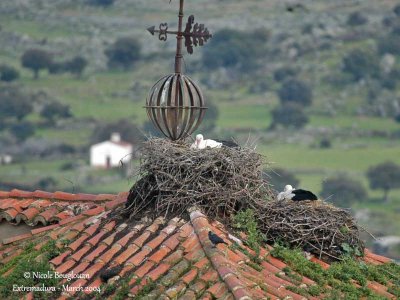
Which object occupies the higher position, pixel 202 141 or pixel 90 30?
pixel 202 141

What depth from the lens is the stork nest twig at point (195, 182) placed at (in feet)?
42.9

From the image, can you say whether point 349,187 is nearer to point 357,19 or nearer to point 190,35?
point 190,35

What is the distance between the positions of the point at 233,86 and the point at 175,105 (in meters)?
90.1

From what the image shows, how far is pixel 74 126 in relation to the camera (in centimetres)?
8775

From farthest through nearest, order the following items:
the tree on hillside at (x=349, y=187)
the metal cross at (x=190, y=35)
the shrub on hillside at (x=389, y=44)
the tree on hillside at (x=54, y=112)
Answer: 1. the shrub on hillside at (x=389, y=44)
2. the tree on hillside at (x=54, y=112)
3. the tree on hillside at (x=349, y=187)
4. the metal cross at (x=190, y=35)

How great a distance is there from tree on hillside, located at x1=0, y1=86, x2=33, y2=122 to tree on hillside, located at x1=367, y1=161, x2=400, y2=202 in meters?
21.1

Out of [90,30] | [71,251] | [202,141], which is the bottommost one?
[90,30]

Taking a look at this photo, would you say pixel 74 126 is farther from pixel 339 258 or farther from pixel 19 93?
pixel 339 258

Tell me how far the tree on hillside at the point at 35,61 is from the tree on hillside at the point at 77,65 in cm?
255

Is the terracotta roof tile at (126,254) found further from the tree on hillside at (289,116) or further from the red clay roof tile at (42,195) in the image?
the tree on hillside at (289,116)

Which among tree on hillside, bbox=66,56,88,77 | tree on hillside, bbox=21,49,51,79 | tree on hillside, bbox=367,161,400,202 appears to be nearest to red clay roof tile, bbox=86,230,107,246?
tree on hillside, bbox=367,161,400,202

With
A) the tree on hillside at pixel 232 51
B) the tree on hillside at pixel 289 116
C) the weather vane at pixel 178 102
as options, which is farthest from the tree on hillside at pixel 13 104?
the weather vane at pixel 178 102

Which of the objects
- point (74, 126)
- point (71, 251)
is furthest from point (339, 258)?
point (74, 126)

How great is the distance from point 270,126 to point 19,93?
663 inches
